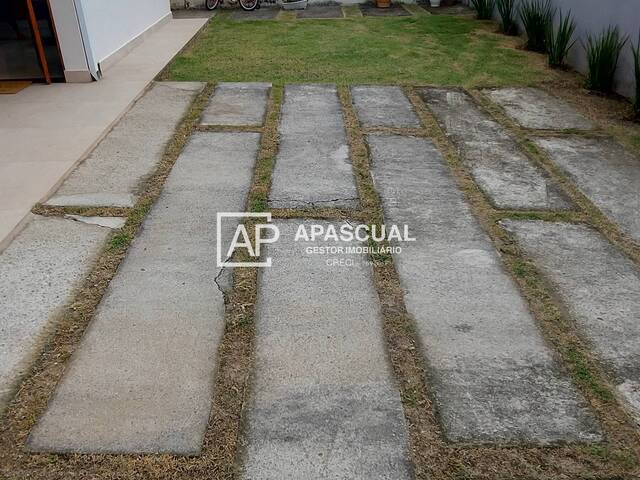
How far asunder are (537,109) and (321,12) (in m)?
6.64

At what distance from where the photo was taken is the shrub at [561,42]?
6.06m

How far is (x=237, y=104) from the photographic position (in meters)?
5.00

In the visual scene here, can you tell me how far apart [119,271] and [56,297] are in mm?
296

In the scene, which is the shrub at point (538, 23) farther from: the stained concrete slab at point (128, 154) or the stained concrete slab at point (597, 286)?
the stained concrete slab at point (597, 286)

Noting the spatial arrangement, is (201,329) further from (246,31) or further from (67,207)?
(246,31)

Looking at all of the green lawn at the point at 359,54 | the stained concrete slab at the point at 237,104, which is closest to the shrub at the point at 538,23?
the green lawn at the point at 359,54

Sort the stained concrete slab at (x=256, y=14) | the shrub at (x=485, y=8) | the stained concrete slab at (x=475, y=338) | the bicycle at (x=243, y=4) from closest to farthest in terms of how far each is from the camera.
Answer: the stained concrete slab at (x=475, y=338) → the shrub at (x=485, y=8) → the stained concrete slab at (x=256, y=14) → the bicycle at (x=243, y=4)

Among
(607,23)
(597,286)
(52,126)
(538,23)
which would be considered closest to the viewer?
(597,286)

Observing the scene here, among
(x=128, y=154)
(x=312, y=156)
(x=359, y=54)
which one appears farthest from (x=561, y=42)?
(x=128, y=154)

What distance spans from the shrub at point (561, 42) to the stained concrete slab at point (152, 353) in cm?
475

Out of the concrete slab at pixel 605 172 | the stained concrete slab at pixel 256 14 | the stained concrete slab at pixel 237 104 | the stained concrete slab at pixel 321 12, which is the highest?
the stained concrete slab at pixel 256 14

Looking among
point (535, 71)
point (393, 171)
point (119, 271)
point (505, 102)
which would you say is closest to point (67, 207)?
point (119, 271)

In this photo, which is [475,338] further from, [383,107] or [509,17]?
[509,17]

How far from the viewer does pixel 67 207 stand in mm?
3104
